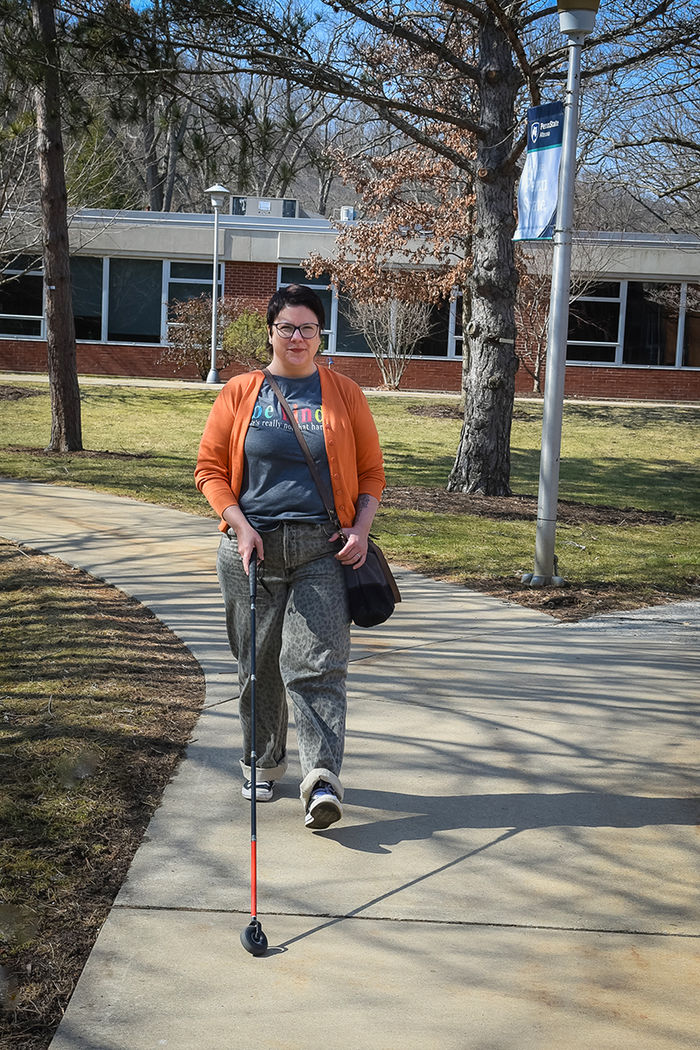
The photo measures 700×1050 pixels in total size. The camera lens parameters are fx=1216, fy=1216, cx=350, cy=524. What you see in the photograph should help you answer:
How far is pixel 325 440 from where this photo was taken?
162 inches

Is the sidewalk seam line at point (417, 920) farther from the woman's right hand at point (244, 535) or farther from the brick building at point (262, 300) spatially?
the brick building at point (262, 300)

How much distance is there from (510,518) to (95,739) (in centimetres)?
687

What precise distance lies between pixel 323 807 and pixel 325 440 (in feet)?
3.99

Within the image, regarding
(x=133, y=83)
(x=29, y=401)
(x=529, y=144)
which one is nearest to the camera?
(x=529, y=144)

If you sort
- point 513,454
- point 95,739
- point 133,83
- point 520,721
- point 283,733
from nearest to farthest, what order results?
point 283,733, point 95,739, point 520,721, point 133,83, point 513,454

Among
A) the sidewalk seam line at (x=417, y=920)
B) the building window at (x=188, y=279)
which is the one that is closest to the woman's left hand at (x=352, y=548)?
the sidewalk seam line at (x=417, y=920)

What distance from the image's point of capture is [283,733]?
4.41 m

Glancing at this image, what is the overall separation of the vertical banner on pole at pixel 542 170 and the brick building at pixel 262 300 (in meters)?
20.6

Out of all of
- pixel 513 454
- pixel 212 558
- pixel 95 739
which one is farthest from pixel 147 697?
pixel 513 454

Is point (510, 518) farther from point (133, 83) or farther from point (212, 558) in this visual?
point (133, 83)

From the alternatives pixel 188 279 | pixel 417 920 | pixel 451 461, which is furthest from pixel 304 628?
pixel 188 279

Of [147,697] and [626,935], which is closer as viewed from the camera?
[626,935]

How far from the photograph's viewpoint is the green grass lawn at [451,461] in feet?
30.5

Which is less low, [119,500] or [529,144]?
[529,144]
